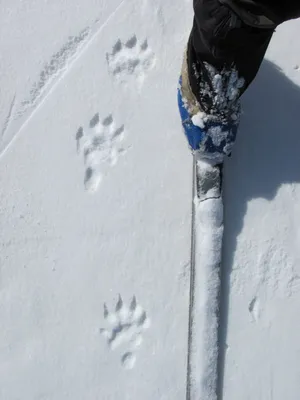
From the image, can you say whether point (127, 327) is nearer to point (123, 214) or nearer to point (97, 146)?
point (123, 214)

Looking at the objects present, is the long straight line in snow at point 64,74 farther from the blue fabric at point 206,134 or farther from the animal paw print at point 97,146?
the blue fabric at point 206,134

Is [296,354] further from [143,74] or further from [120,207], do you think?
[143,74]

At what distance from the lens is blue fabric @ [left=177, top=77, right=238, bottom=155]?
45.3 inches

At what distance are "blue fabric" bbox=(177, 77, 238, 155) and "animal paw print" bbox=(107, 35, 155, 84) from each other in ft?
0.53

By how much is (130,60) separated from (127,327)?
63cm

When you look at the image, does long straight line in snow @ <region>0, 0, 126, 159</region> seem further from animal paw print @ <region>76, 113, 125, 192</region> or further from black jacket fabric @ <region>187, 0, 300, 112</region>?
black jacket fabric @ <region>187, 0, 300, 112</region>

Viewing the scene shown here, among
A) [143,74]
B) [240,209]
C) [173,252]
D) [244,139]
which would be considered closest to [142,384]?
[173,252]

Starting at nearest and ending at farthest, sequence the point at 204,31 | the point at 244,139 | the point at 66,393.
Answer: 1. the point at 204,31
2. the point at 66,393
3. the point at 244,139

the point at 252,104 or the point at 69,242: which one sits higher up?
the point at 252,104

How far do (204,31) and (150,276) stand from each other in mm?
550

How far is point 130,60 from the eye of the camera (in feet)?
4.34

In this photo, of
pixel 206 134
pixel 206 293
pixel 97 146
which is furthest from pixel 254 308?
pixel 97 146

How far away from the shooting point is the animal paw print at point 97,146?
1.28 m

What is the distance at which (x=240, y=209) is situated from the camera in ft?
4.21
